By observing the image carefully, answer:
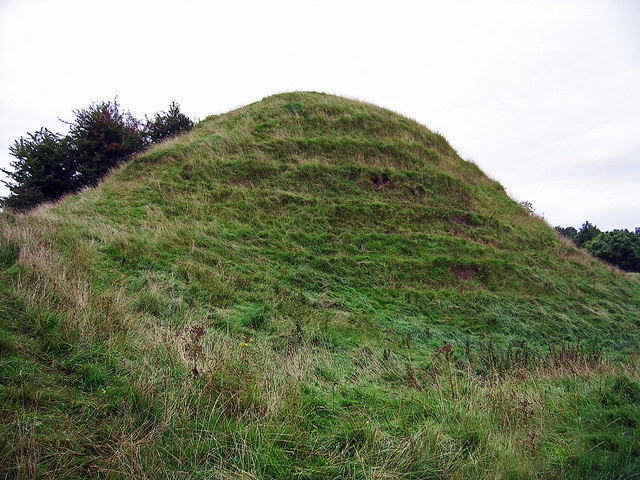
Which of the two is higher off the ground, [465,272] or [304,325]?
[465,272]

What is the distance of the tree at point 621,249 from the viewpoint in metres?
27.9

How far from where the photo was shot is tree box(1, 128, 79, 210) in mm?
16922

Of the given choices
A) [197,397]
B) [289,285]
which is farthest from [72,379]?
[289,285]

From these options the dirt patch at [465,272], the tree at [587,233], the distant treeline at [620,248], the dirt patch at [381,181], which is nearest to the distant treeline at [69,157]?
the dirt patch at [381,181]

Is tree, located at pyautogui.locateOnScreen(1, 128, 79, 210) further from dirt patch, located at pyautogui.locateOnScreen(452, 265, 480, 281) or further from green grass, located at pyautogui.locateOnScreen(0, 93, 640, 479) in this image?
dirt patch, located at pyautogui.locateOnScreen(452, 265, 480, 281)

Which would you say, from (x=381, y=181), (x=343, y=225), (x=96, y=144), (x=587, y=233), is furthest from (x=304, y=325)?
(x=587, y=233)

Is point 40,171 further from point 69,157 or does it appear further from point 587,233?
point 587,233

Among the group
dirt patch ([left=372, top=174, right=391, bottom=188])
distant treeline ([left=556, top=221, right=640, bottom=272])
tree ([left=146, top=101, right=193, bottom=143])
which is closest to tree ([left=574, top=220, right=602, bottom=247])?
distant treeline ([left=556, top=221, right=640, bottom=272])

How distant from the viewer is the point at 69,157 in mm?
17734

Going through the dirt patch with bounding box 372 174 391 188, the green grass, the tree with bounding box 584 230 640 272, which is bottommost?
the green grass

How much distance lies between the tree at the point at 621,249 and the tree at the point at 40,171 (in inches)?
1733

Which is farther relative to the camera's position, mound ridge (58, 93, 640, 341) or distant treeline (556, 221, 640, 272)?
distant treeline (556, 221, 640, 272)

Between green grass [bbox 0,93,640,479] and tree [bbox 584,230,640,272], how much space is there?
18323 millimetres

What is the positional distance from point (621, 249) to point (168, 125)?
4061 centimetres
